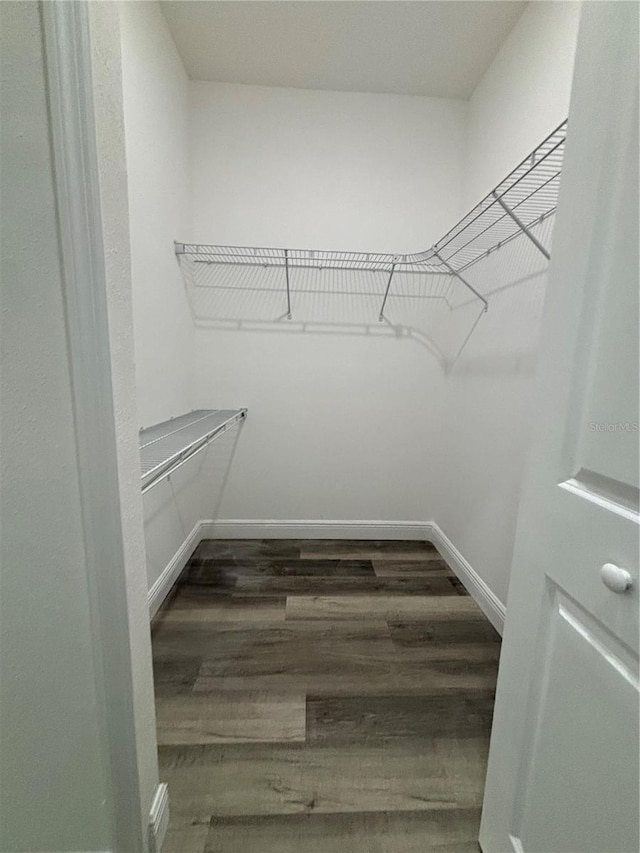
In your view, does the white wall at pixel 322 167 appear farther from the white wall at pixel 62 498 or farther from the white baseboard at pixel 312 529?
the white baseboard at pixel 312 529

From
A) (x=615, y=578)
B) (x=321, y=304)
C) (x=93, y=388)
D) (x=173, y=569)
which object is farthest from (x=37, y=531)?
(x=321, y=304)

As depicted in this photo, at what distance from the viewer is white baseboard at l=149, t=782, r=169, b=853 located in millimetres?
823

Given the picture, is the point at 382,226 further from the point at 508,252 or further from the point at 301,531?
the point at 301,531

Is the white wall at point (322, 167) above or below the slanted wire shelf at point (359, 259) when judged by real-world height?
above

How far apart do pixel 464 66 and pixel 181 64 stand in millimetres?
1457

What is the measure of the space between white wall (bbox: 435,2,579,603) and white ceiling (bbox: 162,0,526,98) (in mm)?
166

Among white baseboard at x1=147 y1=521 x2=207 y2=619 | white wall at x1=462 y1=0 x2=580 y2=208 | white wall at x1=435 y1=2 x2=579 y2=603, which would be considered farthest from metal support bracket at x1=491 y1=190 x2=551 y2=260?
white baseboard at x1=147 y1=521 x2=207 y2=619

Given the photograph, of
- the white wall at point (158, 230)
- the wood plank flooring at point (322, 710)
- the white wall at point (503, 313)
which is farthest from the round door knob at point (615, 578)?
the white wall at point (158, 230)

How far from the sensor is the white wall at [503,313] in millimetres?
1383

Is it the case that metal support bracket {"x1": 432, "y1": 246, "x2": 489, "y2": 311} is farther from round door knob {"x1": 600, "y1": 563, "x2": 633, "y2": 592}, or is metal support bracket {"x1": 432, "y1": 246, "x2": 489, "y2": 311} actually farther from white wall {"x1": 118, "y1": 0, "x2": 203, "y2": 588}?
round door knob {"x1": 600, "y1": 563, "x2": 633, "y2": 592}

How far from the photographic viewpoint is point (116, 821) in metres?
0.78

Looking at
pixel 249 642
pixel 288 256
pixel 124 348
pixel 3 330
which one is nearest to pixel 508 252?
pixel 288 256

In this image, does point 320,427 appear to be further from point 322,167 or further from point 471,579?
point 322,167

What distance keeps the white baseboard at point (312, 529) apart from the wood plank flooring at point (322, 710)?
0.35 m
